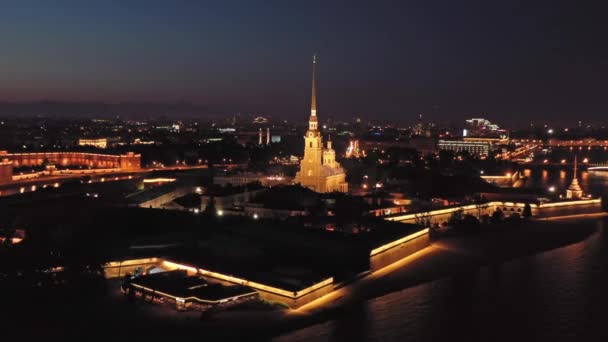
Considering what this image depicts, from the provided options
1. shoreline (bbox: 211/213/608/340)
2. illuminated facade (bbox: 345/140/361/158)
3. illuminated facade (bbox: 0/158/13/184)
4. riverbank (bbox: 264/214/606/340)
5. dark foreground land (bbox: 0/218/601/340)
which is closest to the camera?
dark foreground land (bbox: 0/218/601/340)

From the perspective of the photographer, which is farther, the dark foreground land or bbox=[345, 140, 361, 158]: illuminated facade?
bbox=[345, 140, 361, 158]: illuminated facade

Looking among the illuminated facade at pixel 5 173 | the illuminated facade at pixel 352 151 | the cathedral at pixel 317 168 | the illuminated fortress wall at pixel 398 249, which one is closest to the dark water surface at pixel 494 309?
the illuminated fortress wall at pixel 398 249

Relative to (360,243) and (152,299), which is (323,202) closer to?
(360,243)

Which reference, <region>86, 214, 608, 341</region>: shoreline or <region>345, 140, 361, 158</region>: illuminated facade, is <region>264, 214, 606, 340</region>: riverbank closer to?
<region>86, 214, 608, 341</region>: shoreline

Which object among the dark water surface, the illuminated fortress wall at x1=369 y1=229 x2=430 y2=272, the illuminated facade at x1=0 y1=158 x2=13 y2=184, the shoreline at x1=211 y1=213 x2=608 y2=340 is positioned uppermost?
the illuminated facade at x1=0 y1=158 x2=13 y2=184

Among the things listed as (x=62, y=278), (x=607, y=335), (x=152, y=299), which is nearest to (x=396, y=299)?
(x=607, y=335)

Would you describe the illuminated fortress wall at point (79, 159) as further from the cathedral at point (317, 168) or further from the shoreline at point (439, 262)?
the shoreline at point (439, 262)

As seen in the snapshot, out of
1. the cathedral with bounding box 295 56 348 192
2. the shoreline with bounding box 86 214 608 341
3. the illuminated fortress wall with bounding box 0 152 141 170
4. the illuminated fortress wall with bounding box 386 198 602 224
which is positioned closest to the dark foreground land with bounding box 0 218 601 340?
the shoreline with bounding box 86 214 608 341
